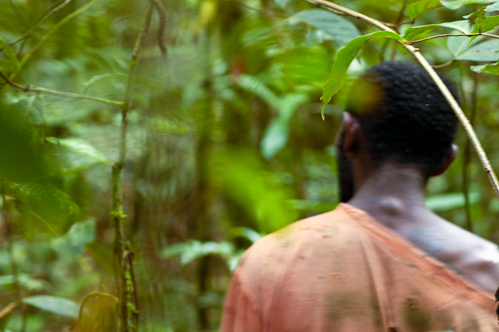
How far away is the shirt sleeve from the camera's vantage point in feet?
3.03

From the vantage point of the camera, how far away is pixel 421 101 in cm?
104

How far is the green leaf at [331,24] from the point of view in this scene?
0.88 m

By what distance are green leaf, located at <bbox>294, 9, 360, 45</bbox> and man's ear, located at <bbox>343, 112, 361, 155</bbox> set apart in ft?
0.85

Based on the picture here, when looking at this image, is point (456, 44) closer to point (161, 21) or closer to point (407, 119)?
point (407, 119)

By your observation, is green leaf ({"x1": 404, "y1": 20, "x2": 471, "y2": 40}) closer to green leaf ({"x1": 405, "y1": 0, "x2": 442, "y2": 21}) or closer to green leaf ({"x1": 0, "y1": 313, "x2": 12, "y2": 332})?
green leaf ({"x1": 405, "y1": 0, "x2": 442, "y2": 21})

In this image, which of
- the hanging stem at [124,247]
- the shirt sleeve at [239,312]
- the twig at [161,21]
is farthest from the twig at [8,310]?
the twig at [161,21]

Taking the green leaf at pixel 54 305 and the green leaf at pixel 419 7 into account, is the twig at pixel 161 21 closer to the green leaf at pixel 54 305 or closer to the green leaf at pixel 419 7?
the green leaf at pixel 419 7

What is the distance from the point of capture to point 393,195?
100 centimetres

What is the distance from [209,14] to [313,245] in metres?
0.54

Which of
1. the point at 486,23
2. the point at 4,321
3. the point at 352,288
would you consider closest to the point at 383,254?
the point at 352,288

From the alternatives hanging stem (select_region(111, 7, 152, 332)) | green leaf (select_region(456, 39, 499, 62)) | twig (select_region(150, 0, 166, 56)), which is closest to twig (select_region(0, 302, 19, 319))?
hanging stem (select_region(111, 7, 152, 332))

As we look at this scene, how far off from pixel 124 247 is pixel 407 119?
25.3 inches

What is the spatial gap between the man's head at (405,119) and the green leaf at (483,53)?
14 cm

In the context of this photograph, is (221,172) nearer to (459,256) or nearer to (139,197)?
(139,197)
